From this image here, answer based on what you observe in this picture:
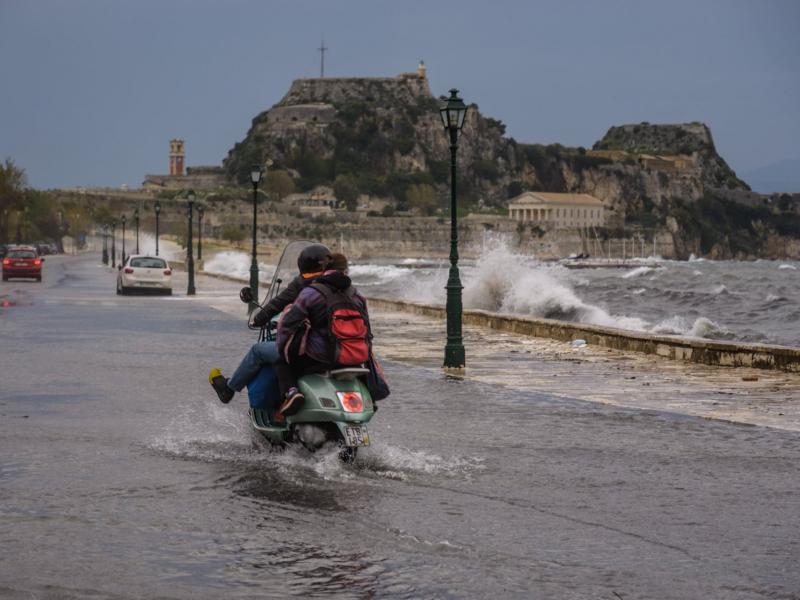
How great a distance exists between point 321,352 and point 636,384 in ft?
22.3

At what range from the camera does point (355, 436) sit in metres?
8.28

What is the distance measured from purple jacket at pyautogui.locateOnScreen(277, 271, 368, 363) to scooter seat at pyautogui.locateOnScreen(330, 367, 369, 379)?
3.9 inches

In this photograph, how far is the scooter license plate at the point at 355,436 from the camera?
8.26 meters

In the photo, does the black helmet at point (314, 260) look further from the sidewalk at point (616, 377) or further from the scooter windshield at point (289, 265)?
the sidewalk at point (616, 377)

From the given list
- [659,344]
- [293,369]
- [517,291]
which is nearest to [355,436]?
[293,369]

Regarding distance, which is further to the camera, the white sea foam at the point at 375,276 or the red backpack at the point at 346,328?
the white sea foam at the point at 375,276

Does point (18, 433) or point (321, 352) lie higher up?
point (321, 352)

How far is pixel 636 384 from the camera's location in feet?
47.4

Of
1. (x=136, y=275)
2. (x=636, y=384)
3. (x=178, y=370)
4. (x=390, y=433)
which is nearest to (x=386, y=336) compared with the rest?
(x=178, y=370)

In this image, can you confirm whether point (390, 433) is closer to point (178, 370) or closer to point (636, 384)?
point (636, 384)

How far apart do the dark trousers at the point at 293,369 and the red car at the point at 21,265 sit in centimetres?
4321

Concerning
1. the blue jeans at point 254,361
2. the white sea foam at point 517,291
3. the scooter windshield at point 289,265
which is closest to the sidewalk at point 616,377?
the scooter windshield at point 289,265

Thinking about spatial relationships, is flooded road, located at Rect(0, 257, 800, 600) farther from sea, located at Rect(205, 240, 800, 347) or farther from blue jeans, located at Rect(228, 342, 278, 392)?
sea, located at Rect(205, 240, 800, 347)

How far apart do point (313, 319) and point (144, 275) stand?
31.8 meters
